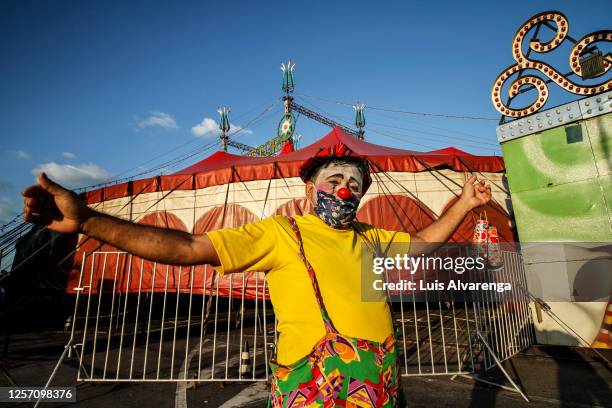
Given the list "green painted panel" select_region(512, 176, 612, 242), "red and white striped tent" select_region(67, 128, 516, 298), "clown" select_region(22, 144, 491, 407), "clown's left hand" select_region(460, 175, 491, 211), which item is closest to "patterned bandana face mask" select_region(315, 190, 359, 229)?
"clown" select_region(22, 144, 491, 407)

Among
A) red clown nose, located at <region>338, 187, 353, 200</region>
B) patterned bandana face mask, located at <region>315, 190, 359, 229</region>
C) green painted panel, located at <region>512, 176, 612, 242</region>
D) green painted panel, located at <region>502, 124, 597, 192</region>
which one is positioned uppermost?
green painted panel, located at <region>502, 124, 597, 192</region>

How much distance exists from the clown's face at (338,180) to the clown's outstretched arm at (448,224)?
0.54 metres

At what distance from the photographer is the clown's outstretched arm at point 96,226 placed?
1.18 meters

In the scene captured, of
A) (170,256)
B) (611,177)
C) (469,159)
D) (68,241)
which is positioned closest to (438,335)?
(611,177)

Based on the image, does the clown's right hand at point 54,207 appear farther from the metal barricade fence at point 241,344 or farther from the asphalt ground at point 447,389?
the asphalt ground at point 447,389

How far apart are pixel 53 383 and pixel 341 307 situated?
4.95 metres

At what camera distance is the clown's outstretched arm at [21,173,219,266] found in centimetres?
118

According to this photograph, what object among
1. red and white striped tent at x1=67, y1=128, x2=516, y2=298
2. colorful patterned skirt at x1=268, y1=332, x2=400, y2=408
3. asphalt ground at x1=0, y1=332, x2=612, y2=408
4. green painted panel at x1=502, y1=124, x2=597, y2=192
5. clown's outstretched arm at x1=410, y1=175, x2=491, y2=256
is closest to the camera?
colorful patterned skirt at x1=268, y1=332, x2=400, y2=408

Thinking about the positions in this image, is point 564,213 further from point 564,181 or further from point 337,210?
point 337,210

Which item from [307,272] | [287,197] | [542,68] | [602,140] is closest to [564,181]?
[602,140]

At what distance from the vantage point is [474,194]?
6.74 ft

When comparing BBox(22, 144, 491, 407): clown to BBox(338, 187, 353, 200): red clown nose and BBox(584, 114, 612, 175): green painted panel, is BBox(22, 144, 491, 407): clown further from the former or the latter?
BBox(584, 114, 612, 175): green painted panel

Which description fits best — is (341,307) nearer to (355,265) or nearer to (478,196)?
(355,265)

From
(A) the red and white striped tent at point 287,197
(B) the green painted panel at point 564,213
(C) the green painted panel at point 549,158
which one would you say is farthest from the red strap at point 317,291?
(A) the red and white striped tent at point 287,197
